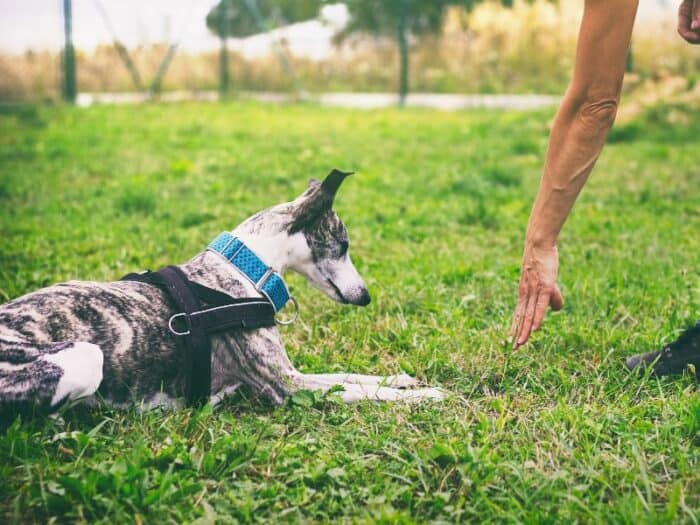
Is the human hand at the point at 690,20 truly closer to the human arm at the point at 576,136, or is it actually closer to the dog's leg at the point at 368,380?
the human arm at the point at 576,136

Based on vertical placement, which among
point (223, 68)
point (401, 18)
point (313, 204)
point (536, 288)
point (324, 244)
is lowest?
point (536, 288)

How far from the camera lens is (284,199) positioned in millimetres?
6266

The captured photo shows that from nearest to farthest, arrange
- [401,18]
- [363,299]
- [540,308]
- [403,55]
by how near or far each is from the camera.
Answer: [540,308]
[363,299]
[401,18]
[403,55]

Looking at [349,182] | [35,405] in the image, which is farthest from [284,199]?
[35,405]

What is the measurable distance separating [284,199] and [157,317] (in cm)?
345

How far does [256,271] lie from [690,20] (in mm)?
2110

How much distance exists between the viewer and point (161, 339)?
2.87m

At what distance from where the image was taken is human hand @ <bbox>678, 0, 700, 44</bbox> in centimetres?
304

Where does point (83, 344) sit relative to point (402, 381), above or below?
above

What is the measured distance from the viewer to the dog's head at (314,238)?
10.4 ft

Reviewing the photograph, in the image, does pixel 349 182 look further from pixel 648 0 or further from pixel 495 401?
pixel 648 0

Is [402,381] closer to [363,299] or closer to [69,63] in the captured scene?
[363,299]

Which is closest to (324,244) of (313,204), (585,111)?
(313,204)

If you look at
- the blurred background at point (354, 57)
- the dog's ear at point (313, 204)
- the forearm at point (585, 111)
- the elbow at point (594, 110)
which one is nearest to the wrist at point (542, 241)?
the forearm at point (585, 111)
